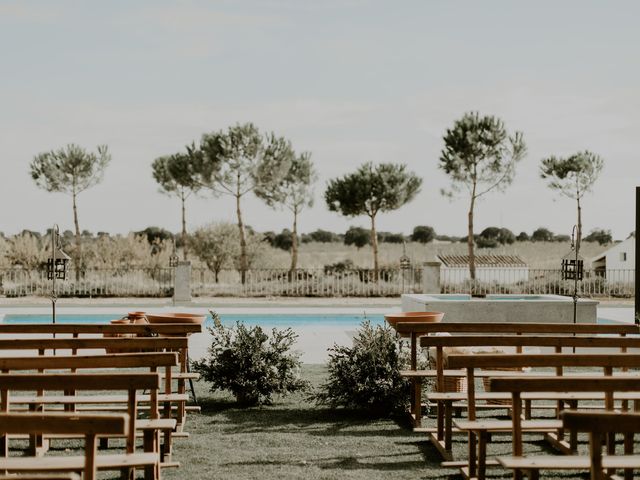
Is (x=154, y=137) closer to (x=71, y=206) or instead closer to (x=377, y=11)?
(x=71, y=206)

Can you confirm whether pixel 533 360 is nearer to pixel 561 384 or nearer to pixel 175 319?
pixel 561 384

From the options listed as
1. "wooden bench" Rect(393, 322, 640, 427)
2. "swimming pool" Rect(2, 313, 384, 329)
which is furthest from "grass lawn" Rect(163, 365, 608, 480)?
"swimming pool" Rect(2, 313, 384, 329)

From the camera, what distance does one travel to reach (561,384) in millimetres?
4129

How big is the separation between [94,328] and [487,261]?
3635 cm

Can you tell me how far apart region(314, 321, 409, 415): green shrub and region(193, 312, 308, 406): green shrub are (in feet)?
1.38

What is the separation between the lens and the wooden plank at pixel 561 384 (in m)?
4.10

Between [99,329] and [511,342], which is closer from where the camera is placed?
[511,342]

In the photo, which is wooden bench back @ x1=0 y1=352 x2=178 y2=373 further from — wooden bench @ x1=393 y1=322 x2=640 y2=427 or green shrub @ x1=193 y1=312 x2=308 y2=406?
green shrub @ x1=193 y1=312 x2=308 y2=406

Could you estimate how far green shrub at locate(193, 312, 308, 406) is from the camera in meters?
8.17

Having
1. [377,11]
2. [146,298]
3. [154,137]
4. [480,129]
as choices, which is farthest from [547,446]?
[154,137]

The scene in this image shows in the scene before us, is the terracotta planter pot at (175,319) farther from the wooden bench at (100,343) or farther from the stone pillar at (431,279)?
the stone pillar at (431,279)

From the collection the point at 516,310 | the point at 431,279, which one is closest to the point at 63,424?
the point at 516,310

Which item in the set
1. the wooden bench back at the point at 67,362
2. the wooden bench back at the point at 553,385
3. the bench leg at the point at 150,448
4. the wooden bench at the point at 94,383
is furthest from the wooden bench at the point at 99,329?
the wooden bench back at the point at 553,385

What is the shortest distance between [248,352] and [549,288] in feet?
70.3
